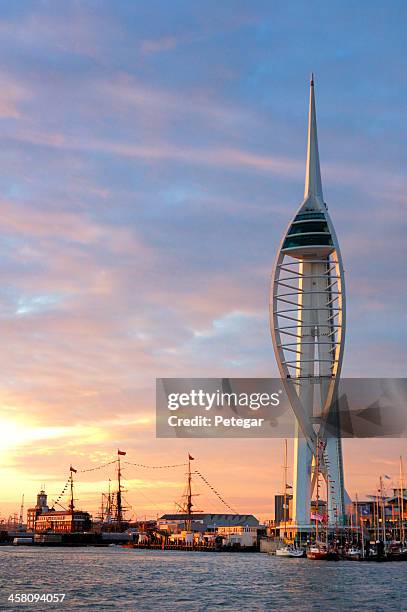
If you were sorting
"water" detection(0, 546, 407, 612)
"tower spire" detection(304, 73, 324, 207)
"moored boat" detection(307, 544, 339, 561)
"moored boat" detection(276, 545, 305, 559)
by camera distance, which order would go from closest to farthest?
1. "water" detection(0, 546, 407, 612)
2. "moored boat" detection(307, 544, 339, 561)
3. "moored boat" detection(276, 545, 305, 559)
4. "tower spire" detection(304, 73, 324, 207)

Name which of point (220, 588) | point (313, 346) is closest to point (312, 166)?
point (313, 346)

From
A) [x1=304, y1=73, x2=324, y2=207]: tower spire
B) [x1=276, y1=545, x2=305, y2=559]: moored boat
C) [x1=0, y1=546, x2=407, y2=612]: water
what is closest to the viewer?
[x1=0, y1=546, x2=407, y2=612]: water

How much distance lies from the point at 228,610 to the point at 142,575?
→ 122 feet

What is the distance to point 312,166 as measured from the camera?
551ft

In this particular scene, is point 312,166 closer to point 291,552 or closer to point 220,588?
point 291,552

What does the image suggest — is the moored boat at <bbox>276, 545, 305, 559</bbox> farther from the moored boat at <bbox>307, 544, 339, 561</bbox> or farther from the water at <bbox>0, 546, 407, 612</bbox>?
the water at <bbox>0, 546, 407, 612</bbox>

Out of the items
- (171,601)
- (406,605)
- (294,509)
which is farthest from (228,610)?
(294,509)

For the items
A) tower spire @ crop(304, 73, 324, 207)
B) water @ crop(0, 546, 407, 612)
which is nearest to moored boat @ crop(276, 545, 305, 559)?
water @ crop(0, 546, 407, 612)

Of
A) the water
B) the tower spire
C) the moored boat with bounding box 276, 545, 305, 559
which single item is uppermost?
the tower spire

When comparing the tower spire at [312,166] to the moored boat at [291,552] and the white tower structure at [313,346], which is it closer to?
the white tower structure at [313,346]

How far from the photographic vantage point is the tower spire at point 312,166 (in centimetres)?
16536

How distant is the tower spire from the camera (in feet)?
543

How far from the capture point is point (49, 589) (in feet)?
223

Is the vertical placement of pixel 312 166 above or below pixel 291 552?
above
